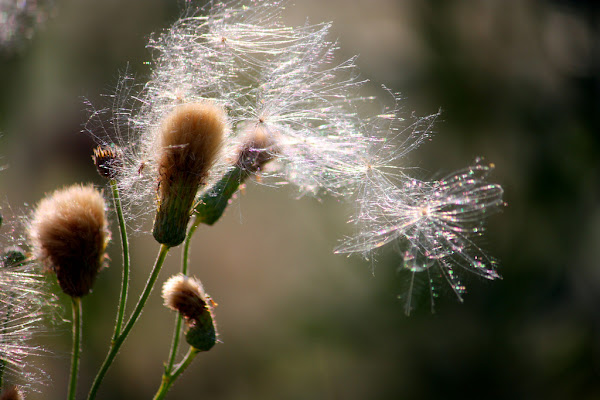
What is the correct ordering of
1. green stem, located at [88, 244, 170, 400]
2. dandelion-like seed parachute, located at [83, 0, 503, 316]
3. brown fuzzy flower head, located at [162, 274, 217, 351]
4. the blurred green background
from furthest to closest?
the blurred green background < dandelion-like seed parachute, located at [83, 0, 503, 316] < brown fuzzy flower head, located at [162, 274, 217, 351] < green stem, located at [88, 244, 170, 400]

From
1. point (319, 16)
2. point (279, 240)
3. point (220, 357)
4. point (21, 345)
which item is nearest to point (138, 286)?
point (220, 357)

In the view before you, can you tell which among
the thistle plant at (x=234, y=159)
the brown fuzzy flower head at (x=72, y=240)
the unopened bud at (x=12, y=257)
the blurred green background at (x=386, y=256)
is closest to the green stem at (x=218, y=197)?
the thistle plant at (x=234, y=159)

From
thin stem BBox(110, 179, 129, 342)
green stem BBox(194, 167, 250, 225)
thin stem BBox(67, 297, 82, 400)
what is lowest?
thin stem BBox(67, 297, 82, 400)

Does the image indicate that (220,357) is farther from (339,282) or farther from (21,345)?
(21,345)

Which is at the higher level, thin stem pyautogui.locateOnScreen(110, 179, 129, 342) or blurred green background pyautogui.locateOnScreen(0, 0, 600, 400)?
blurred green background pyautogui.locateOnScreen(0, 0, 600, 400)

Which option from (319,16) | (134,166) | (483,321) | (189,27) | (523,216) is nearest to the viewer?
(134,166)

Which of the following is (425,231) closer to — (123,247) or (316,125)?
(316,125)

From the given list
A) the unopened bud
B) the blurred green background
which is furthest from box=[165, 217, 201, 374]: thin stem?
the blurred green background

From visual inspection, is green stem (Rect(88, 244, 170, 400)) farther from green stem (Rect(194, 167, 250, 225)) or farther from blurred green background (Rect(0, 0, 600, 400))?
blurred green background (Rect(0, 0, 600, 400))
